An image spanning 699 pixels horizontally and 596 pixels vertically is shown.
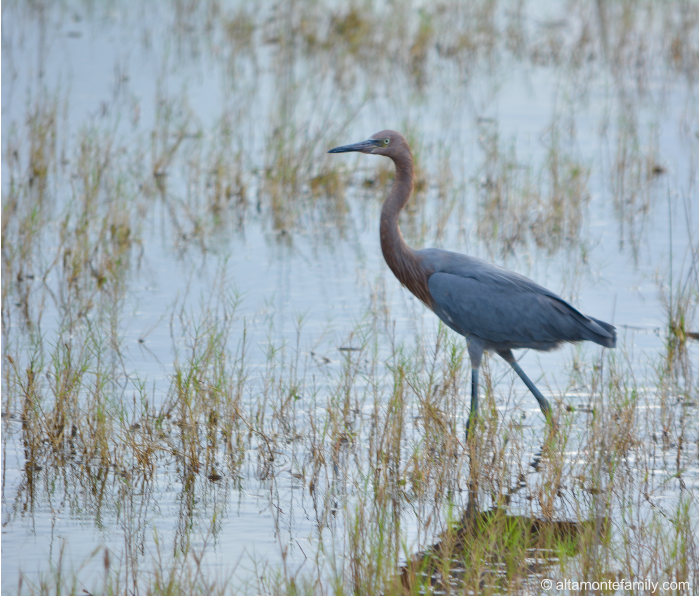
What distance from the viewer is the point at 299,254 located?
320 inches

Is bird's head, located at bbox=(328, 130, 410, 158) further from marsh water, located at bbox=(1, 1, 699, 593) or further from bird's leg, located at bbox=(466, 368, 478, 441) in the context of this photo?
bird's leg, located at bbox=(466, 368, 478, 441)

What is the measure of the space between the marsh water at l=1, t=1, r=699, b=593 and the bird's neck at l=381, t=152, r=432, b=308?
329mm

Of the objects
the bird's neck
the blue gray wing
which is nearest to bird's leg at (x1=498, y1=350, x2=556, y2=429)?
the blue gray wing

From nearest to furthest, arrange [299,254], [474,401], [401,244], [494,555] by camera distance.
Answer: [494,555], [474,401], [401,244], [299,254]

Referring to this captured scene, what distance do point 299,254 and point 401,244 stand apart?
2439 millimetres

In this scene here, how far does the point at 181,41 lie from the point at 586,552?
12027mm

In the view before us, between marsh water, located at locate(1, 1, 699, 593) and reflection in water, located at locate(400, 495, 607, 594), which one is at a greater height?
marsh water, located at locate(1, 1, 699, 593)

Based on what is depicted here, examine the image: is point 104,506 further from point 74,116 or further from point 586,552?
point 74,116

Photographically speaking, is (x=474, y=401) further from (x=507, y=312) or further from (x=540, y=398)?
(x=507, y=312)

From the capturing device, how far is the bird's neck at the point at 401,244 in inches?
226

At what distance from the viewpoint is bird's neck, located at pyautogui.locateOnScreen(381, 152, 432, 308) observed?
5.75 m

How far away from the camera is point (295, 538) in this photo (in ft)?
13.6

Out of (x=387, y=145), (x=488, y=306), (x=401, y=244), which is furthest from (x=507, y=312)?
(x=387, y=145)

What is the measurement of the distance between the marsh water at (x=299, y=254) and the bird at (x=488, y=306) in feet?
0.83
